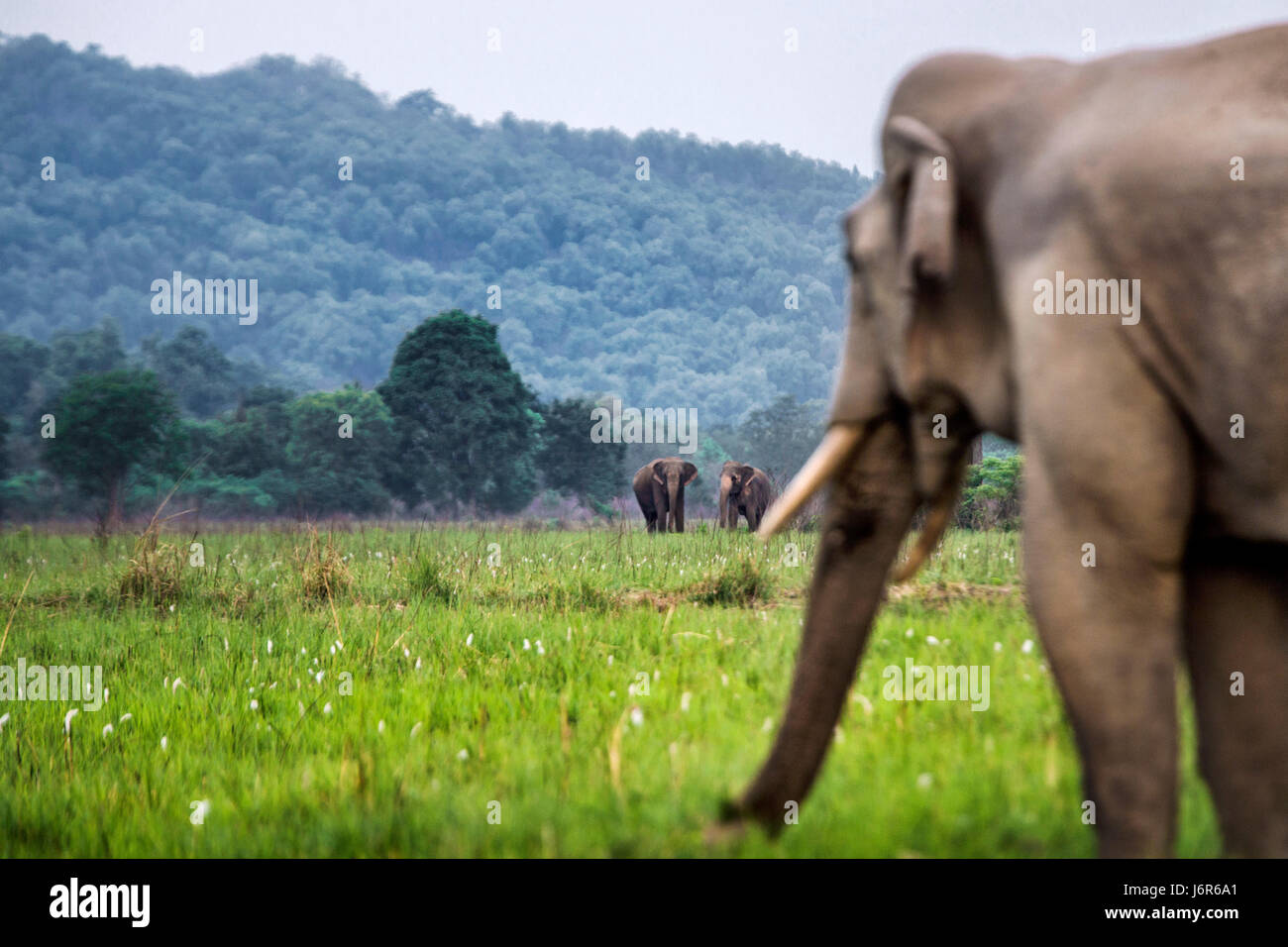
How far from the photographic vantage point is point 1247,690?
10.5ft

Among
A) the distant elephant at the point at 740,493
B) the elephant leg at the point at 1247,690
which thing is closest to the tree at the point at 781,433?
the distant elephant at the point at 740,493

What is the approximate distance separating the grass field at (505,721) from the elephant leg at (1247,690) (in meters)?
0.22

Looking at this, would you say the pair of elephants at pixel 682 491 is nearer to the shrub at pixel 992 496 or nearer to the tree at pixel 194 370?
the shrub at pixel 992 496

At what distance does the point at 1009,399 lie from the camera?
3.08 metres

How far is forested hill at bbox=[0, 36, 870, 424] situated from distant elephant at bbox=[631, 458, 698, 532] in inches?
2715

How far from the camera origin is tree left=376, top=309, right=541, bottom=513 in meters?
58.2

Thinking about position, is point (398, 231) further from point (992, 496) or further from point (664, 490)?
point (992, 496)

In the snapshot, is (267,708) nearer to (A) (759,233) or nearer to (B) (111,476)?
(B) (111,476)

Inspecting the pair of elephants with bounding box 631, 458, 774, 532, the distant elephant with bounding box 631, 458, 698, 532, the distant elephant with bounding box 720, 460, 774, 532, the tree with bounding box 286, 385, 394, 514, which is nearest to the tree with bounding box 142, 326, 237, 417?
the tree with bounding box 286, 385, 394, 514

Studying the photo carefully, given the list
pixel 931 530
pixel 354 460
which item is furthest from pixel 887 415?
pixel 354 460

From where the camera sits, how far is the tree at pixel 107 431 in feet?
182

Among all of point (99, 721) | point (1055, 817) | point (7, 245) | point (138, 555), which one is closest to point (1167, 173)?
point (1055, 817)

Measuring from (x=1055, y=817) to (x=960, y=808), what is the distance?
0.95ft

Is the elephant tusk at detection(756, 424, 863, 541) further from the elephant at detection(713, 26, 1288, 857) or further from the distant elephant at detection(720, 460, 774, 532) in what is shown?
the distant elephant at detection(720, 460, 774, 532)
